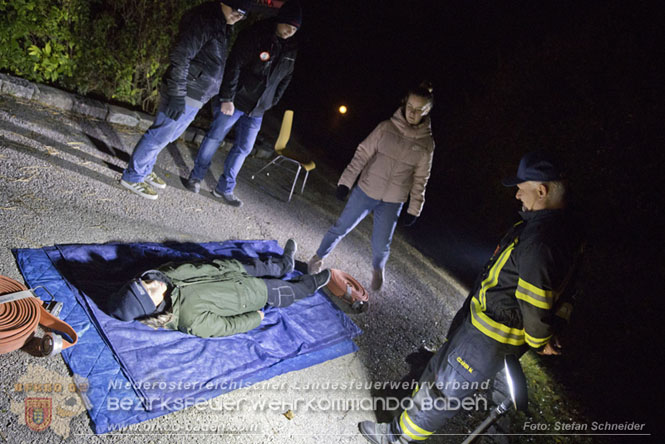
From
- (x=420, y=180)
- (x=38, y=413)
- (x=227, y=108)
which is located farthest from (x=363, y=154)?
(x=38, y=413)

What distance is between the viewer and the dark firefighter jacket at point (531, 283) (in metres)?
2.11

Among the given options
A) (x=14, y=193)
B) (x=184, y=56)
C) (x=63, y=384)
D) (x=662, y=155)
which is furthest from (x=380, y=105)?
(x=63, y=384)

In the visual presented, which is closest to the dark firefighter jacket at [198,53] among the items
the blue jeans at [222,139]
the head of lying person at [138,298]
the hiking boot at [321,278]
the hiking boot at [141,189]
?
the blue jeans at [222,139]

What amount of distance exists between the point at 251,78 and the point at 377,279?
9.30 ft

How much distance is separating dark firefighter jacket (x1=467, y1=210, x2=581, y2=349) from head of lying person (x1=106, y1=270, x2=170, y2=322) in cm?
223

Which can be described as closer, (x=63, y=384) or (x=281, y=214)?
(x=63, y=384)

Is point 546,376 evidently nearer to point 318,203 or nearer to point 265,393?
point 265,393

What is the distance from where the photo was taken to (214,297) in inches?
122

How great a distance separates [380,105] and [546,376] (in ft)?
30.1

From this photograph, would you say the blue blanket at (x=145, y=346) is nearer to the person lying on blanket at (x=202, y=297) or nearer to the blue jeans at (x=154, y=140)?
the person lying on blanket at (x=202, y=297)

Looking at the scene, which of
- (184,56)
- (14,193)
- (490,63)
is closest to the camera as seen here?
(14,193)

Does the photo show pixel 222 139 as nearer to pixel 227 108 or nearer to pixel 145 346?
pixel 227 108

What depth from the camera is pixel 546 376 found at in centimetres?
457

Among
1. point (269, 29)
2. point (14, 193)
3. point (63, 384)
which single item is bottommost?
point (63, 384)
